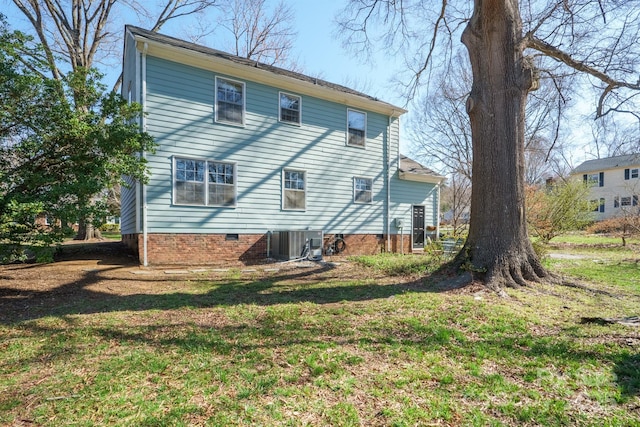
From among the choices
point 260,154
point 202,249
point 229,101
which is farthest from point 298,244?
point 229,101

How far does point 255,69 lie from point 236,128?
1914 mm

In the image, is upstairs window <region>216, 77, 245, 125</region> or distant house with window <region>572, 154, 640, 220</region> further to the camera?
distant house with window <region>572, 154, 640, 220</region>

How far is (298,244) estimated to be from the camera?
1027 cm

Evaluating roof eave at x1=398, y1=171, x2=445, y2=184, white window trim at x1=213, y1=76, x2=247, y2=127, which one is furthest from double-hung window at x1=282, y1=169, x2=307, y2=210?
roof eave at x1=398, y1=171, x2=445, y2=184

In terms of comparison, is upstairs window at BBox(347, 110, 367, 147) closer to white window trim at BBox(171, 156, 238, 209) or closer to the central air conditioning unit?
the central air conditioning unit

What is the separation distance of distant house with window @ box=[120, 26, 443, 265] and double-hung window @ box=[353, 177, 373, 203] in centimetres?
4

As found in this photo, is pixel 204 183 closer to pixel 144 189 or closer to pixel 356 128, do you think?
pixel 144 189

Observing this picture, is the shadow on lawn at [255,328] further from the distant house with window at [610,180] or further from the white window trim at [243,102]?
the distant house with window at [610,180]

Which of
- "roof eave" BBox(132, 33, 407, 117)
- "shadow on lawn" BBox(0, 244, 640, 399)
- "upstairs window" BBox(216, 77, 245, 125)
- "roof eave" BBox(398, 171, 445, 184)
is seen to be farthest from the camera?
"roof eave" BBox(398, 171, 445, 184)

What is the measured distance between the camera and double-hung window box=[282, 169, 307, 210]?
11.1 metres

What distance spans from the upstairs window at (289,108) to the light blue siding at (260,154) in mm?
225

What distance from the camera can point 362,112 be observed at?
42.9ft

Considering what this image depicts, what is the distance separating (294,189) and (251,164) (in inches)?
68.6

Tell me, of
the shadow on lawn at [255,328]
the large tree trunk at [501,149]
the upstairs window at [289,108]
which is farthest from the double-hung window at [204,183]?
the large tree trunk at [501,149]
